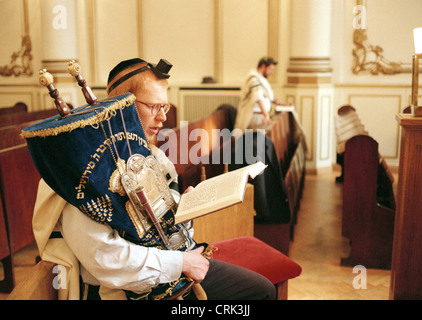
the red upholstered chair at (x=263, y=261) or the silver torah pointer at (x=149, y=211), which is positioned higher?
the silver torah pointer at (x=149, y=211)

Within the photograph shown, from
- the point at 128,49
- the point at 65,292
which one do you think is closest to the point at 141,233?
the point at 65,292

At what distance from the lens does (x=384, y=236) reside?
10.7 ft

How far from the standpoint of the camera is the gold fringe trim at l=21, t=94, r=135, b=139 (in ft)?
3.69

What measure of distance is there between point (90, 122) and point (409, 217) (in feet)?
5.75

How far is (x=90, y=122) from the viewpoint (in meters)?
1.19

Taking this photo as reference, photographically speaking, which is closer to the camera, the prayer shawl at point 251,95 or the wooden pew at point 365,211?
the wooden pew at point 365,211

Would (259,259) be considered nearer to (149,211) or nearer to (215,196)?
(215,196)

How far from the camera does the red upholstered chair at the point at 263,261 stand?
1.83 metres

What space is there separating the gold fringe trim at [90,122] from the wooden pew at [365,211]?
89.9 inches

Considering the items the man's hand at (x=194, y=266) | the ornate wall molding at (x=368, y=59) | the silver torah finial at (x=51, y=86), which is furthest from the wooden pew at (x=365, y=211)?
the ornate wall molding at (x=368, y=59)

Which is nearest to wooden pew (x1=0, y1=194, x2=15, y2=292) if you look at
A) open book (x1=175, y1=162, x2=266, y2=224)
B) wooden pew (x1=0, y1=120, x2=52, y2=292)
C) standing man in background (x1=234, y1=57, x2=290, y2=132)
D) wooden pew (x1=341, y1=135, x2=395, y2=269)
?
wooden pew (x1=0, y1=120, x2=52, y2=292)

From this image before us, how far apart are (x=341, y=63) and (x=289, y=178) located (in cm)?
328

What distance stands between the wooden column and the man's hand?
1.34m

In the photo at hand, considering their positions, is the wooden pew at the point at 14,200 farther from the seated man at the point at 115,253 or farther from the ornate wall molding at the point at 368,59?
the ornate wall molding at the point at 368,59
